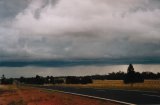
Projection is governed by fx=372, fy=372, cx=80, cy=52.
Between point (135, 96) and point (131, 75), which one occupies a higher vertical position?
point (131, 75)

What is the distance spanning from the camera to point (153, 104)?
24.5m

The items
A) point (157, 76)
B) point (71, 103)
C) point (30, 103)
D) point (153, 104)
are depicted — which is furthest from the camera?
point (157, 76)

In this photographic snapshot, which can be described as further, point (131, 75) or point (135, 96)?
point (131, 75)

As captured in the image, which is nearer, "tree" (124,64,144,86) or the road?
the road

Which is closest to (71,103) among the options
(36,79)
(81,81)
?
(81,81)

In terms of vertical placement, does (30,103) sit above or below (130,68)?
below

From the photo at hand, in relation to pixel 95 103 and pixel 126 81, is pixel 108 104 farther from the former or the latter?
pixel 126 81

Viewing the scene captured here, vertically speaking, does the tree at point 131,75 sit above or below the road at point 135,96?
above

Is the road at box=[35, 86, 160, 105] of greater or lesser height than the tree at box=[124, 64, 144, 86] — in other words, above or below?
below

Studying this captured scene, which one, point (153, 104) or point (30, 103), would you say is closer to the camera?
point (153, 104)

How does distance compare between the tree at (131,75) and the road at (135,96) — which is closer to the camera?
the road at (135,96)

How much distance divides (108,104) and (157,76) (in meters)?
156

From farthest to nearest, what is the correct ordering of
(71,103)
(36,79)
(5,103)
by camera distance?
(36,79) < (5,103) < (71,103)

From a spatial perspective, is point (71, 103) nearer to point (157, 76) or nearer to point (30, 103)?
point (30, 103)
